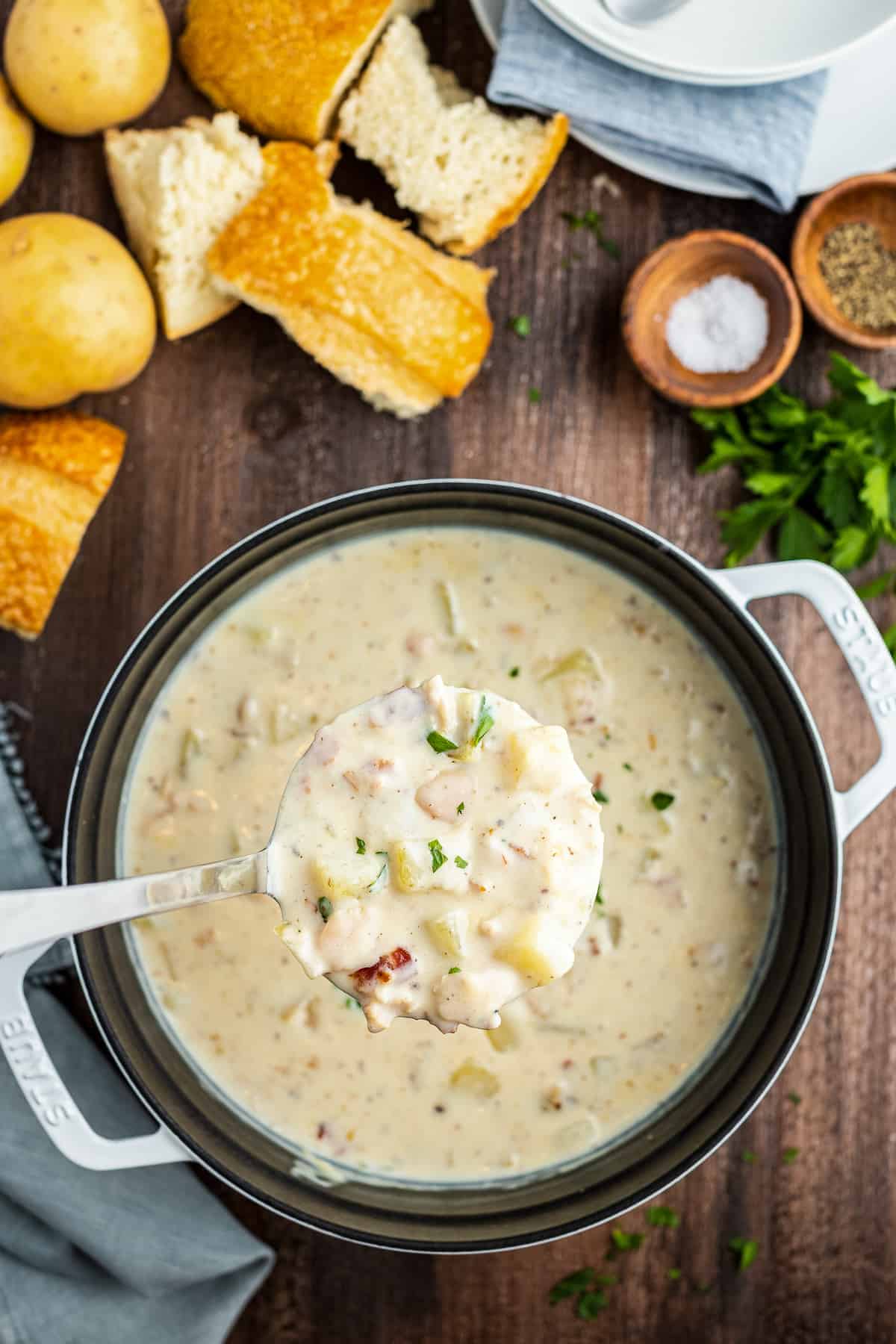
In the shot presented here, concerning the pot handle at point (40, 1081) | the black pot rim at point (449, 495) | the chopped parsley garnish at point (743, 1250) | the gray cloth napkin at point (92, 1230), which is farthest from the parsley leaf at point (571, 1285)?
the pot handle at point (40, 1081)

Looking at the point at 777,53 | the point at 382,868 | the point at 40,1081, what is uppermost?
the point at 777,53

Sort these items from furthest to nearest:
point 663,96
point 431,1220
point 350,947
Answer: point 663,96 < point 431,1220 < point 350,947

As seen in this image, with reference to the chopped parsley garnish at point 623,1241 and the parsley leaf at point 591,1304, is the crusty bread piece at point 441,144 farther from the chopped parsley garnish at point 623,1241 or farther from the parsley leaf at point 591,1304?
the parsley leaf at point 591,1304

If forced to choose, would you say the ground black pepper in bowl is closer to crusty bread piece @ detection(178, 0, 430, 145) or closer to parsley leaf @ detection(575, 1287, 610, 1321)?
crusty bread piece @ detection(178, 0, 430, 145)

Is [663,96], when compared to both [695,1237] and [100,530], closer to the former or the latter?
[100,530]

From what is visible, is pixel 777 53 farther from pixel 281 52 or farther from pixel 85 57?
pixel 85 57

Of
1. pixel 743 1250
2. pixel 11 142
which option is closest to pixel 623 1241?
pixel 743 1250

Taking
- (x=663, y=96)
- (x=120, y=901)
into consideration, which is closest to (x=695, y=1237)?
(x=120, y=901)
